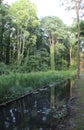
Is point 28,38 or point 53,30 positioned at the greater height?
point 53,30

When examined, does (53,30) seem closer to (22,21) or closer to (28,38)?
(28,38)

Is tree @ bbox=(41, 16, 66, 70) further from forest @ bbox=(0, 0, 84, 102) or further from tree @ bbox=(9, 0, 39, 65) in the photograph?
tree @ bbox=(9, 0, 39, 65)

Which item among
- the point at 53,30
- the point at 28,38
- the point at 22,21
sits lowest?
the point at 28,38

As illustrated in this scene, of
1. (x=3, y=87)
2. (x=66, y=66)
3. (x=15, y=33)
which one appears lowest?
(x=66, y=66)

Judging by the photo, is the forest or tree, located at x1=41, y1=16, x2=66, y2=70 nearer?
the forest

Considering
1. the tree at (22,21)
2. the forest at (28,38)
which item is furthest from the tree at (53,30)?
the tree at (22,21)

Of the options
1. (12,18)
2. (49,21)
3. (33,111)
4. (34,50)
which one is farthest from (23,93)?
(49,21)

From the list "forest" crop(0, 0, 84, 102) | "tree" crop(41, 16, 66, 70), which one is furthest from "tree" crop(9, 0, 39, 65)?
"tree" crop(41, 16, 66, 70)

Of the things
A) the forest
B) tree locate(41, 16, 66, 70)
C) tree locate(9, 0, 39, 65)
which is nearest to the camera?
the forest

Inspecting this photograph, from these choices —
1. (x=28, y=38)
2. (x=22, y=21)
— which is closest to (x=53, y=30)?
(x=28, y=38)

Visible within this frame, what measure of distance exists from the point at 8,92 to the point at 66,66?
130 ft

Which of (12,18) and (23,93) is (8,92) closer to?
(23,93)

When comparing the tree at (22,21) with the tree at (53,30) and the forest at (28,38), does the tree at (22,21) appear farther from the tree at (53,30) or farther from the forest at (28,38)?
the tree at (53,30)

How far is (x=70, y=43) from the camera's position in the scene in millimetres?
53719
